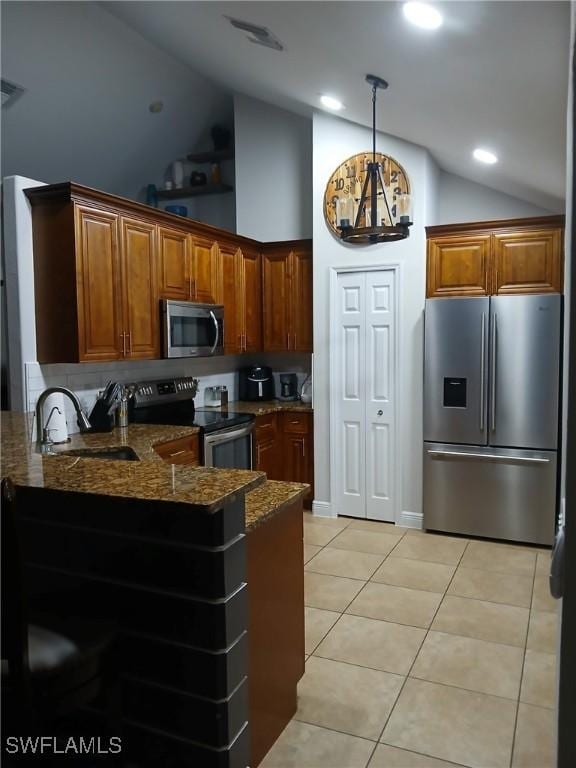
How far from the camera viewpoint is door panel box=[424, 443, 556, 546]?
4.16 meters

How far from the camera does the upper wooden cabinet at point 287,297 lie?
513 cm

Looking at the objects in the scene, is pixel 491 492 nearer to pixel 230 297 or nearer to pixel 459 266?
pixel 459 266

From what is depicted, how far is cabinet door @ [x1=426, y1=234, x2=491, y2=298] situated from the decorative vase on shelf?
2.74m

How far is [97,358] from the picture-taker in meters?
3.50

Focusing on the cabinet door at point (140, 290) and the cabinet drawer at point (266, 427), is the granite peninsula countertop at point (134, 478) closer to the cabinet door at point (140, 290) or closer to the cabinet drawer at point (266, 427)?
the cabinet door at point (140, 290)

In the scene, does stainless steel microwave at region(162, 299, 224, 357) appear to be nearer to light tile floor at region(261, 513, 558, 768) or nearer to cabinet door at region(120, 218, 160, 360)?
cabinet door at region(120, 218, 160, 360)

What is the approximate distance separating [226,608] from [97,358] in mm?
2297

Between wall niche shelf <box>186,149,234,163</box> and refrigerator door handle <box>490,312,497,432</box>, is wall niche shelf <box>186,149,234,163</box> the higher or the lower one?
the higher one

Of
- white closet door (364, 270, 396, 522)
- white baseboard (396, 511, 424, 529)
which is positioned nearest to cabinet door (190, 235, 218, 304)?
white closet door (364, 270, 396, 522)

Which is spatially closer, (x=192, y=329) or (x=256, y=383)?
(x=192, y=329)

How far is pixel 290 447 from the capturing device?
16.8 ft

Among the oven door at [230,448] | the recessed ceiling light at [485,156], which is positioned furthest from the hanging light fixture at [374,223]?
the oven door at [230,448]

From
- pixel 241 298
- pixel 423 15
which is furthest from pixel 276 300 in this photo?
pixel 423 15

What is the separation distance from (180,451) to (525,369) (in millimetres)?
2469
